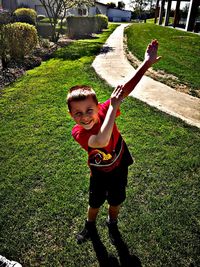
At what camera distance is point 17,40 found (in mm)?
10336

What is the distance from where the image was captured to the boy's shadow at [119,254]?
257cm

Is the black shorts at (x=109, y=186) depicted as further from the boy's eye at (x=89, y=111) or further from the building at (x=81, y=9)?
the building at (x=81, y=9)

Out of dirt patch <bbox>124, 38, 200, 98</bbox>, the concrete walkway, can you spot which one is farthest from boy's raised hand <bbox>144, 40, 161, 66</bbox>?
dirt patch <bbox>124, 38, 200, 98</bbox>

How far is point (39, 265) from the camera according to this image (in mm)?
2561

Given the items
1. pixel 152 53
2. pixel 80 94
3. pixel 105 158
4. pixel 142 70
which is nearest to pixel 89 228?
pixel 105 158

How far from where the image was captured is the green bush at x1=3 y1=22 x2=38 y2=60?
1007 centimetres

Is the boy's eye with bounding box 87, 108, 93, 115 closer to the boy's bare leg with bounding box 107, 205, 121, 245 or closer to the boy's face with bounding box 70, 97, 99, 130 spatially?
the boy's face with bounding box 70, 97, 99, 130

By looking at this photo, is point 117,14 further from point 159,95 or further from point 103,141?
point 103,141

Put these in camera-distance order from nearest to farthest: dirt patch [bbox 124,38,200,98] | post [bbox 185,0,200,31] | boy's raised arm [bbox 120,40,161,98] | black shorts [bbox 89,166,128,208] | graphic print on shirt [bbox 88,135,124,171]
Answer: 1. boy's raised arm [bbox 120,40,161,98]
2. graphic print on shirt [bbox 88,135,124,171]
3. black shorts [bbox 89,166,128,208]
4. dirt patch [bbox 124,38,200,98]
5. post [bbox 185,0,200,31]

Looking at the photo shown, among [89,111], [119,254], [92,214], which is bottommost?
[119,254]

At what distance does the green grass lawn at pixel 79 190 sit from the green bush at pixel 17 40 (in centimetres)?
526

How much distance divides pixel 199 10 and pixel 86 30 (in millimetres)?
11380

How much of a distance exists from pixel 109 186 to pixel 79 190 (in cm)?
116

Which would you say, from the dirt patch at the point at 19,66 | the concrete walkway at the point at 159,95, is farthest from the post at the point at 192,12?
the concrete walkway at the point at 159,95
